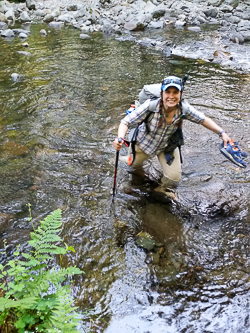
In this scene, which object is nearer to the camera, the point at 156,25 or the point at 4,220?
the point at 4,220

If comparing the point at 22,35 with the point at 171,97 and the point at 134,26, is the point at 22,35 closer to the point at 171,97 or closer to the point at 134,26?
the point at 134,26

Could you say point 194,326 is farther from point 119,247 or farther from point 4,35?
point 4,35

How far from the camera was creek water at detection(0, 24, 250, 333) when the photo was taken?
3557 mm

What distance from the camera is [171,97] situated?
430 centimetres

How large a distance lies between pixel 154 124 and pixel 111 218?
1.70 metres

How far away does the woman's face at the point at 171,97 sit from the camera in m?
4.25

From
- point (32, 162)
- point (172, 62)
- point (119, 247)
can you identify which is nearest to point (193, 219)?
point (119, 247)

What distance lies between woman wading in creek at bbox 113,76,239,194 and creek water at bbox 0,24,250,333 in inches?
32.1

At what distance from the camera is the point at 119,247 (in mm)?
4434

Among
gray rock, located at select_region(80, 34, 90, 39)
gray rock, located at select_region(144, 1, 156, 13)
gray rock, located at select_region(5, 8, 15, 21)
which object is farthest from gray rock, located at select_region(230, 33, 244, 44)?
gray rock, located at select_region(5, 8, 15, 21)

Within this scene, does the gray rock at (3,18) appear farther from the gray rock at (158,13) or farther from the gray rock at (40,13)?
the gray rock at (158,13)

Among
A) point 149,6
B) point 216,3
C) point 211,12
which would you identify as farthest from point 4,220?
point 216,3

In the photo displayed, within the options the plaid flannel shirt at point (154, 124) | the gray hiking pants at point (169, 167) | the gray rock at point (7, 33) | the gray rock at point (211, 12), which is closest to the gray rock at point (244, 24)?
the gray rock at point (211, 12)

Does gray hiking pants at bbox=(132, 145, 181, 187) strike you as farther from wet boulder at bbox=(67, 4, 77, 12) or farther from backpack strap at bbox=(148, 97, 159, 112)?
wet boulder at bbox=(67, 4, 77, 12)
